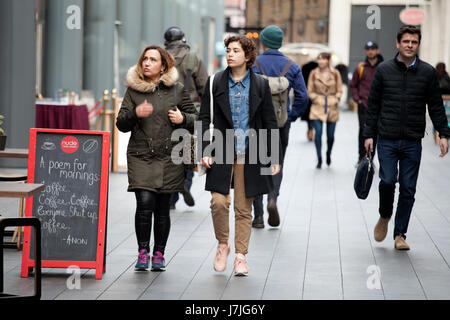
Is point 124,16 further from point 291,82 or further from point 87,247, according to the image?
point 87,247

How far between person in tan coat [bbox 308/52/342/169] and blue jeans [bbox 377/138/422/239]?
7288 millimetres

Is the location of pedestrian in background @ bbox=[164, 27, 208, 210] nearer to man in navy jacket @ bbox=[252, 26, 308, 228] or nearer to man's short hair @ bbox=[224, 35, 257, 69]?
man in navy jacket @ bbox=[252, 26, 308, 228]

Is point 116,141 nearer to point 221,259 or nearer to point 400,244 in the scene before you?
point 400,244

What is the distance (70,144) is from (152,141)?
0.60 meters

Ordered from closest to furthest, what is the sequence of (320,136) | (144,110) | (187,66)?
(144,110), (187,66), (320,136)

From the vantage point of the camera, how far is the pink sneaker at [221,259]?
7.17m

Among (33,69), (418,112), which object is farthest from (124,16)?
(418,112)

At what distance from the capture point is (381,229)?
842 cm

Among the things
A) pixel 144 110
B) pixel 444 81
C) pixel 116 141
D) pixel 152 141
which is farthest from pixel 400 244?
pixel 444 81

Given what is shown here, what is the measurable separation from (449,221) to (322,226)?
1435 millimetres

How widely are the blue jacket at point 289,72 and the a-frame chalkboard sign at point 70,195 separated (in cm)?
259

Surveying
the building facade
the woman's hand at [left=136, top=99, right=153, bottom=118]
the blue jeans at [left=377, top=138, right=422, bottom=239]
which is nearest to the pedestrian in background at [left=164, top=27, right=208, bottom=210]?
the blue jeans at [left=377, top=138, right=422, bottom=239]

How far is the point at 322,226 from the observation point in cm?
967
